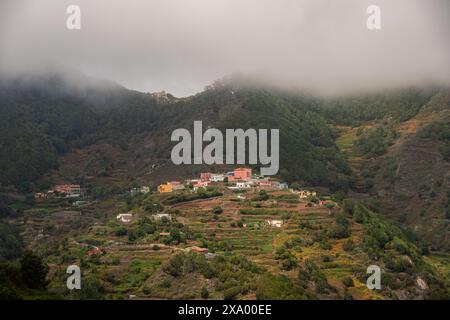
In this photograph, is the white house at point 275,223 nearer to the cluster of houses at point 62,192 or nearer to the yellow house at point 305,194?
the yellow house at point 305,194

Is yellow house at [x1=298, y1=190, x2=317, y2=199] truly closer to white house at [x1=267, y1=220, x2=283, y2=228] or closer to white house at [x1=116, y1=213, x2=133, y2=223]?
white house at [x1=267, y1=220, x2=283, y2=228]

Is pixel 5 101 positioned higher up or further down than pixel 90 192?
higher up

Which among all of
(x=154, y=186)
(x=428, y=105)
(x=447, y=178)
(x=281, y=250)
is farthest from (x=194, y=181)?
(x=428, y=105)

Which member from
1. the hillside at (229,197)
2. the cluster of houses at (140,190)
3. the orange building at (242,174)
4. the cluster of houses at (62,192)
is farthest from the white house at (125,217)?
the cluster of houses at (62,192)

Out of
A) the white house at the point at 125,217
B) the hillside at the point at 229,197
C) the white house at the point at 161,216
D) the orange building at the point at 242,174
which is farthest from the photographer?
the orange building at the point at 242,174

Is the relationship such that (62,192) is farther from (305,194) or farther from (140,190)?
(305,194)

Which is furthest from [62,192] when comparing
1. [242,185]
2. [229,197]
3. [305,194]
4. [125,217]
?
[305,194]
